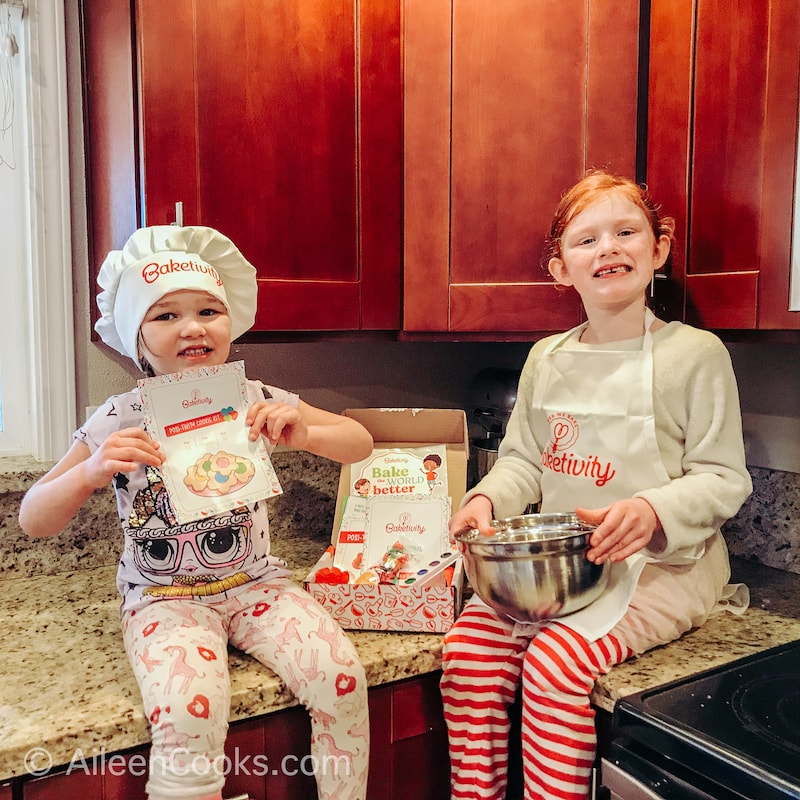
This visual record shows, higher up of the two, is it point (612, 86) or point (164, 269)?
point (612, 86)

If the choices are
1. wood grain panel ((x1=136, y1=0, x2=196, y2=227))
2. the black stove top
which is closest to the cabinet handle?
wood grain panel ((x1=136, y1=0, x2=196, y2=227))

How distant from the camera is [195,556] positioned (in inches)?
42.9

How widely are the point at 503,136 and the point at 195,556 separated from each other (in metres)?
0.81

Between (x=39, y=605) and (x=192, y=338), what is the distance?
0.53 m

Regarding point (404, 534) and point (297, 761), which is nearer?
point (297, 761)

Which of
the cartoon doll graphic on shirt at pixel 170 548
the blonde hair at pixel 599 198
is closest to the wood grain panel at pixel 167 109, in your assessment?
the cartoon doll graphic on shirt at pixel 170 548

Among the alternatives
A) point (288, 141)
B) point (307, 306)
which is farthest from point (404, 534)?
point (288, 141)

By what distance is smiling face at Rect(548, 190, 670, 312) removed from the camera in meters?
1.10

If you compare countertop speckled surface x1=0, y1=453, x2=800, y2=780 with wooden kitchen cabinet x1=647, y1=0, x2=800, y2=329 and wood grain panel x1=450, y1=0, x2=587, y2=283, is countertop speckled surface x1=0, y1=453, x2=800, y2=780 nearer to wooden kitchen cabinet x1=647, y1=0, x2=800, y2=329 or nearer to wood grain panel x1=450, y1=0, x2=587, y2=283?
wooden kitchen cabinet x1=647, y1=0, x2=800, y2=329

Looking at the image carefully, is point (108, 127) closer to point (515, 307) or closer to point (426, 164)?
point (426, 164)

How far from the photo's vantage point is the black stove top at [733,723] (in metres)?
0.76

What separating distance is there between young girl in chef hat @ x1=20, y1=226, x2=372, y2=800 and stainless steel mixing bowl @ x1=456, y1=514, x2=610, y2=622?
205 mm

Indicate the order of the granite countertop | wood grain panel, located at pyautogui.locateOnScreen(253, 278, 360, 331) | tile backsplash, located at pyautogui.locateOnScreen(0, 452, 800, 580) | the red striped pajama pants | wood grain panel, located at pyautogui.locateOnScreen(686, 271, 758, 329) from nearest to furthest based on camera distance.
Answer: the granite countertop, the red striped pajama pants, wood grain panel, located at pyautogui.locateOnScreen(686, 271, 758, 329), wood grain panel, located at pyautogui.locateOnScreen(253, 278, 360, 331), tile backsplash, located at pyautogui.locateOnScreen(0, 452, 800, 580)

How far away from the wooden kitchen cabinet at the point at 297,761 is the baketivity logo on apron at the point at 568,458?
35cm
